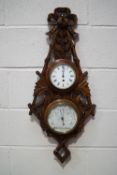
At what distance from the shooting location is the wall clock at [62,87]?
106 centimetres

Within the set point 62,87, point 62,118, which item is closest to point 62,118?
point 62,118

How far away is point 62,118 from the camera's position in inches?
43.0

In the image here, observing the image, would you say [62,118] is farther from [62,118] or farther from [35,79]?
[35,79]

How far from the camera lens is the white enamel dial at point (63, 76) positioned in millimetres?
1061

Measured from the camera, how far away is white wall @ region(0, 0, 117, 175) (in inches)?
43.2

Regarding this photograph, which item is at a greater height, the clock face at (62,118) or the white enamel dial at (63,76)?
the white enamel dial at (63,76)

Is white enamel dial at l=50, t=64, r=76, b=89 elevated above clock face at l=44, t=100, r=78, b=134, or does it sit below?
above

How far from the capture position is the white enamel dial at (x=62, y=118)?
109 cm

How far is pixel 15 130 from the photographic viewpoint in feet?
3.81

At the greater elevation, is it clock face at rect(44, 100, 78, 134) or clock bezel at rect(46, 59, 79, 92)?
clock bezel at rect(46, 59, 79, 92)

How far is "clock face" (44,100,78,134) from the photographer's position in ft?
3.56

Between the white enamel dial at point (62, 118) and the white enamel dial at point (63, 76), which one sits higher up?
the white enamel dial at point (63, 76)

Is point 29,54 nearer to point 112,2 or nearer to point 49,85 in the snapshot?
point 49,85

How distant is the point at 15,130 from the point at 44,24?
0.49 meters
